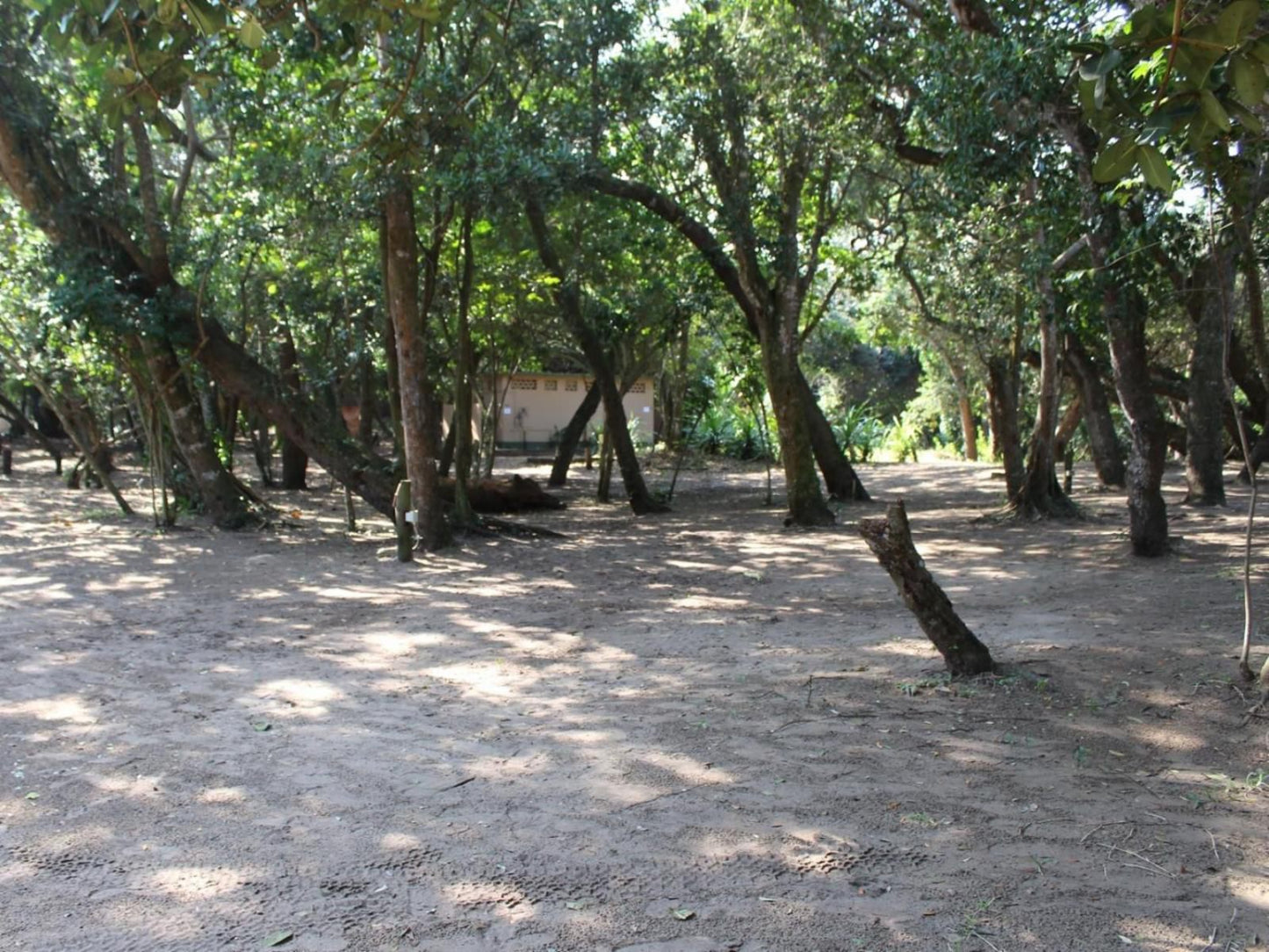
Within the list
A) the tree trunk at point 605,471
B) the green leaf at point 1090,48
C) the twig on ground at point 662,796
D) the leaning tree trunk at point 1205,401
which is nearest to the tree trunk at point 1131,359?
the leaning tree trunk at point 1205,401

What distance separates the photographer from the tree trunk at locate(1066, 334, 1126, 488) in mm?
16545

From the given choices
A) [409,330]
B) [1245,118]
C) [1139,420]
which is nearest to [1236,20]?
[1245,118]

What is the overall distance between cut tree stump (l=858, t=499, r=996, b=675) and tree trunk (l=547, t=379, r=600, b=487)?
51.1 feet

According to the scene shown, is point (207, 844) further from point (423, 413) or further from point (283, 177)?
point (283, 177)

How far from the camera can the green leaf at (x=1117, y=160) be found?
3375 millimetres

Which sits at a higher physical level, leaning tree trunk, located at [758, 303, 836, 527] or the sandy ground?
leaning tree trunk, located at [758, 303, 836, 527]

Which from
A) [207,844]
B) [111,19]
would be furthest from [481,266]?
[207,844]

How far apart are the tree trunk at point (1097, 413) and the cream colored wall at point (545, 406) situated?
18.9 m

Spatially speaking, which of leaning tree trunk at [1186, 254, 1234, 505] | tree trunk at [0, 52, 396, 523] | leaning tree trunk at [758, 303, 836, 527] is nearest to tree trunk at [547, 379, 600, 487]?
leaning tree trunk at [758, 303, 836, 527]

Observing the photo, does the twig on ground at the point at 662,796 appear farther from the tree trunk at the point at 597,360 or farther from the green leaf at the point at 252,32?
the tree trunk at the point at 597,360

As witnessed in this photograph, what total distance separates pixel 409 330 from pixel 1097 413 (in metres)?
11.5

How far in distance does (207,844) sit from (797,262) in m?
11.5

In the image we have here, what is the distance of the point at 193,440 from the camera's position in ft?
46.5

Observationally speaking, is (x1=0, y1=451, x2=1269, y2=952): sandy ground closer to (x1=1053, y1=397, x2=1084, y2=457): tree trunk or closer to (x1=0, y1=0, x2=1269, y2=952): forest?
(x1=0, y1=0, x2=1269, y2=952): forest
